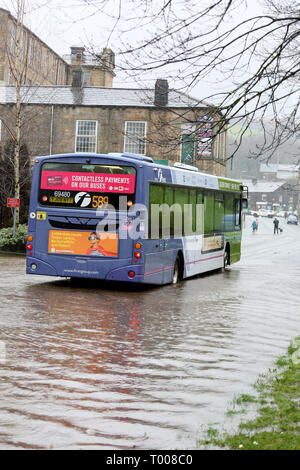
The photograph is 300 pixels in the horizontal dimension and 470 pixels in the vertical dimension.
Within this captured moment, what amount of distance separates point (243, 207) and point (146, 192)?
11546 mm

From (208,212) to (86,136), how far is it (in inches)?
1211

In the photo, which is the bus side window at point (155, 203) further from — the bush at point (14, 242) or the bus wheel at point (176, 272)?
the bush at point (14, 242)

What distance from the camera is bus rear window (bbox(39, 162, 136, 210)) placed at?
55.0ft

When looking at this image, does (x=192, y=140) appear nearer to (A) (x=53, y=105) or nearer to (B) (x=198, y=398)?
(B) (x=198, y=398)

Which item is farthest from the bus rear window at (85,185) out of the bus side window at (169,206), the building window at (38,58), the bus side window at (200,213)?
the building window at (38,58)

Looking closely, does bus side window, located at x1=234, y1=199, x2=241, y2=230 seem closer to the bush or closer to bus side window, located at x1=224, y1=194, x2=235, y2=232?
bus side window, located at x1=224, y1=194, x2=235, y2=232

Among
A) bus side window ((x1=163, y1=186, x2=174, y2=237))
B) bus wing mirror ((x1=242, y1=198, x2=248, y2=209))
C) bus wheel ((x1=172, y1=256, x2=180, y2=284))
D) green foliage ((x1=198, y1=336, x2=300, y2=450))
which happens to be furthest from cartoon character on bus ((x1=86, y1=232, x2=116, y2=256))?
bus wing mirror ((x1=242, y1=198, x2=248, y2=209))

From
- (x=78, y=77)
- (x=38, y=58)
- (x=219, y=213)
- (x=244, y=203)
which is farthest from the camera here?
(x=38, y=58)

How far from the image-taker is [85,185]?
16969mm

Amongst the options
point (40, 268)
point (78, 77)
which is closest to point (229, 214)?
point (40, 268)

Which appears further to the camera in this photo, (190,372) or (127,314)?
(127,314)

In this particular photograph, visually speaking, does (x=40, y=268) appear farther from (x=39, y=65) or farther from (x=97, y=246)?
(x=39, y=65)

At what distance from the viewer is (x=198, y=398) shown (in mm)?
7156
